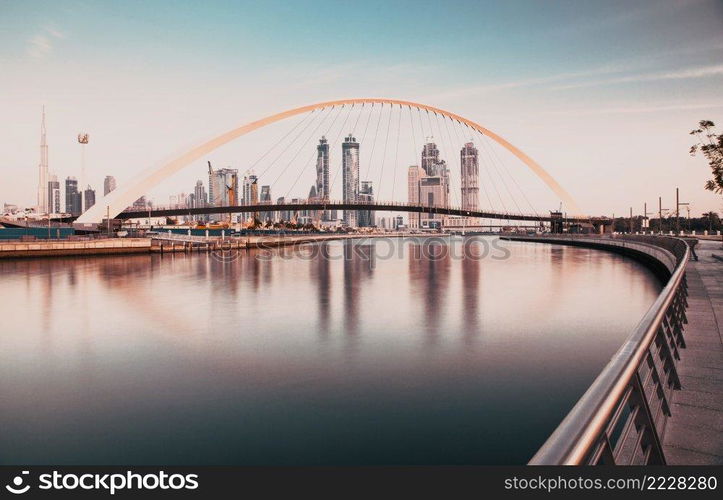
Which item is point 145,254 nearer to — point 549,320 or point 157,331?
point 157,331

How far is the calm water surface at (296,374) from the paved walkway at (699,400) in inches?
77.2

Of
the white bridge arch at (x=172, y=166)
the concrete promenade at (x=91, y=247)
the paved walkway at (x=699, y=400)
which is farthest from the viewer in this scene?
the white bridge arch at (x=172, y=166)

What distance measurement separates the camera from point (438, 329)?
47.9 ft

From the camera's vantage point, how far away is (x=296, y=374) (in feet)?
31.9

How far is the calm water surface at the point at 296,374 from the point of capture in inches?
253

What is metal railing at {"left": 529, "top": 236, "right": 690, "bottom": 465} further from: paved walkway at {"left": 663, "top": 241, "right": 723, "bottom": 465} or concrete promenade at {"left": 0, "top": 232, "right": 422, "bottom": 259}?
concrete promenade at {"left": 0, "top": 232, "right": 422, "bottom": 259}

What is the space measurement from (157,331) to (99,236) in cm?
4624

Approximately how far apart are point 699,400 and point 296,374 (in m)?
6.77

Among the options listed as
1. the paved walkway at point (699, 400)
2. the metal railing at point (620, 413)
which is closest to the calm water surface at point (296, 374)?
the paved walkway at point (699, 400)

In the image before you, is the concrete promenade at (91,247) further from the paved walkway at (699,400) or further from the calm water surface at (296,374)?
the paved walkway at (699,400)

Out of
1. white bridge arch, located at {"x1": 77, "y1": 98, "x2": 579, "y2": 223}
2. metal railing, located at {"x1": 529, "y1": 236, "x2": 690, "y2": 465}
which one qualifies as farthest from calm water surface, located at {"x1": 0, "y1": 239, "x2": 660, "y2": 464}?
white bridge arch, located at {"x1": 77, "y1": 98, "x2": 579, "y2": 223}

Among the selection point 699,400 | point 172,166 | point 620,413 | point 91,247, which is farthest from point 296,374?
point 172,166

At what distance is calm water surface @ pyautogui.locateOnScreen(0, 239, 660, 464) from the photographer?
643 cm

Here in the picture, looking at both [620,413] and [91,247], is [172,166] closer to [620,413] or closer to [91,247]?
[91,247]
